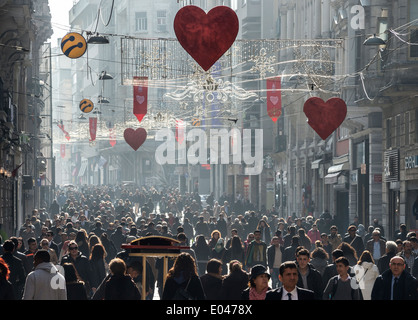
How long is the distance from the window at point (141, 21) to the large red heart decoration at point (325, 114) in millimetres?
86321

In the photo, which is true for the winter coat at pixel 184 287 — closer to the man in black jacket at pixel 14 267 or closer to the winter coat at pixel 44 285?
the winter coat at pixel 44 285

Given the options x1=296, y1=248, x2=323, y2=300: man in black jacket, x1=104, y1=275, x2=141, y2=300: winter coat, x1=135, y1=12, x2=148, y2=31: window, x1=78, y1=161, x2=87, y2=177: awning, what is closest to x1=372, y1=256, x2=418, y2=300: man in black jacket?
x1=296, y1=248, x2=323, y2=300: man in black jacket

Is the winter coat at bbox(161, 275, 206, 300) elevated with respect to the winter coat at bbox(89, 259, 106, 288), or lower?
elevated

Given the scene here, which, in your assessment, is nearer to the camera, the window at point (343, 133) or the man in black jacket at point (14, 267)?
the man in black jacket at point (14, 267)

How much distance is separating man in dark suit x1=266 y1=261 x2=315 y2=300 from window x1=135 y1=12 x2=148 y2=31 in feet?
343

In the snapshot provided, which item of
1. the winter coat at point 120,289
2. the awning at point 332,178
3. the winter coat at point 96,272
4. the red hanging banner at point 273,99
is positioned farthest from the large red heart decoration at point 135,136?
the winter coat at point 120,289

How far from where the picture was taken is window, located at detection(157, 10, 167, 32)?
4405 inches

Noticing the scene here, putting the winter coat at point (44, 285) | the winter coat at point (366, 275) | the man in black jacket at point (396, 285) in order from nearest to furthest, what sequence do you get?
the winter coat at point (44, 285)
the man in black jacket at point (396, 285)
the winter coat at point (366, 275)

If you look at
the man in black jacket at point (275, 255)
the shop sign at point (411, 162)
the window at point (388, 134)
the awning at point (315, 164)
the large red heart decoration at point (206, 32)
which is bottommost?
the man in black jacket at point (275, 255)

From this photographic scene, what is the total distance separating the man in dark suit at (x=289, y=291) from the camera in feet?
29.9

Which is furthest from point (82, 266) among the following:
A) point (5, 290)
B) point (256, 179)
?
point (256, 179)

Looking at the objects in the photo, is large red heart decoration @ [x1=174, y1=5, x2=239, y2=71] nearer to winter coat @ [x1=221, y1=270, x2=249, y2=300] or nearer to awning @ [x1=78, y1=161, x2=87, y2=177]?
winter coat @ [x1=221, y1=270, x2=249, y2=300]

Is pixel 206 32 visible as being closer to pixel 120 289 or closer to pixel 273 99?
pixel 120 289
